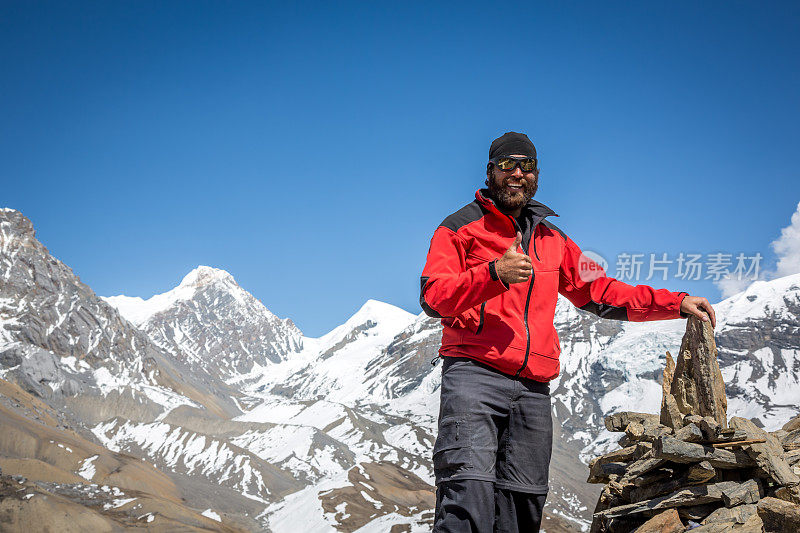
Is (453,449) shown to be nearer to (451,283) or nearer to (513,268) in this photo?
(451,283)

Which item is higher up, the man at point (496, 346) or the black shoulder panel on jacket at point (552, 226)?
the black shoulder panel on jacket at point (552, 226)

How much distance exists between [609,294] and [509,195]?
1051 millimetres

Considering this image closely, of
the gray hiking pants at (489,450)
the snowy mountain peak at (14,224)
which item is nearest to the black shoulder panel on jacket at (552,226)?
the gray hiking pants at (489,450)

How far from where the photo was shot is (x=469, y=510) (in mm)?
3242

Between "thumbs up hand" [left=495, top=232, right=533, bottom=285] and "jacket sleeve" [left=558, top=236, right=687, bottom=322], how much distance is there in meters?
1.13

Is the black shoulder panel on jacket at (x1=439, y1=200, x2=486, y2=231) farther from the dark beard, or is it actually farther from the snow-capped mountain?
the snow-capped mountain

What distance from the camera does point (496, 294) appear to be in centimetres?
324

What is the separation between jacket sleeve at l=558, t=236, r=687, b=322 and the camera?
14.1 ft

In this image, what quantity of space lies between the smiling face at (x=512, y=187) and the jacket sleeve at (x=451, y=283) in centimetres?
50

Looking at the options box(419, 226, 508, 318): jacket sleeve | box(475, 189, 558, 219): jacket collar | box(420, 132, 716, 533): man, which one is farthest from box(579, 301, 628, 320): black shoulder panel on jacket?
box(419, 226, 508, 318): jacket sleeve

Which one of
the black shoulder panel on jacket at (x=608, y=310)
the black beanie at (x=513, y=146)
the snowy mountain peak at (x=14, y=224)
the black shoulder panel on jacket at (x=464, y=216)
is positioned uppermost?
the snowy mountain peak at (x=14, y=224)

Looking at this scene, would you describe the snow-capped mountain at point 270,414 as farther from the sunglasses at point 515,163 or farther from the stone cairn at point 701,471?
the sunglasses at point 515,163

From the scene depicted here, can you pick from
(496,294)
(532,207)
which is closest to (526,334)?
(496,294)

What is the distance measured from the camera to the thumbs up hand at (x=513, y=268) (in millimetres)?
3225
